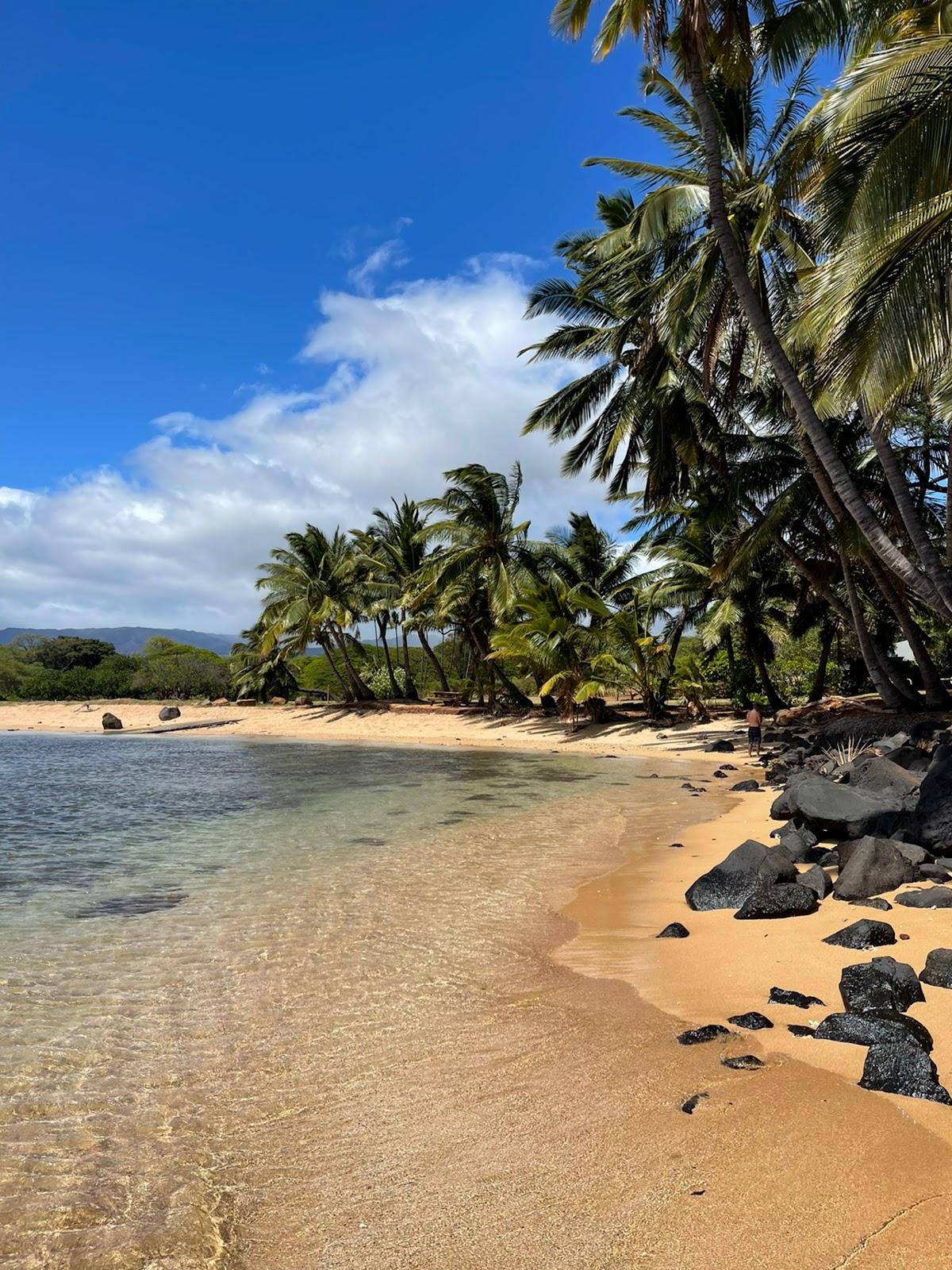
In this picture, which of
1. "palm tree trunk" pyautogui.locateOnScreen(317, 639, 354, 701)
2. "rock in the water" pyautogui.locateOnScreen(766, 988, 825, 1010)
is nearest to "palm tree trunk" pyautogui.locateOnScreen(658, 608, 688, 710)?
"palm tree trunk" pyautogui.locateOnScreen(317, 639, 354, 701)

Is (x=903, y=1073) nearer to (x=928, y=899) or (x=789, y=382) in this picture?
(x=928, y=899)

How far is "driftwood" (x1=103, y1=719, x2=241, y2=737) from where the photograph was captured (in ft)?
124

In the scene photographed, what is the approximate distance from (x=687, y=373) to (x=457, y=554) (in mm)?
12317

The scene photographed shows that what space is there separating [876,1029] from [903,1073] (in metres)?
0.43

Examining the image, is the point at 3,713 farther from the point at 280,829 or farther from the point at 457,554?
the point at 280,829

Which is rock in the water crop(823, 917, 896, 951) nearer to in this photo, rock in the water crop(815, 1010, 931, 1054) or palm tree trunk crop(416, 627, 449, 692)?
rock in the water crop(815, 1010, 931, 1054)

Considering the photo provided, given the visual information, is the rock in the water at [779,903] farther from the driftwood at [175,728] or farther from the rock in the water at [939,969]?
the driftwood at [175,728]

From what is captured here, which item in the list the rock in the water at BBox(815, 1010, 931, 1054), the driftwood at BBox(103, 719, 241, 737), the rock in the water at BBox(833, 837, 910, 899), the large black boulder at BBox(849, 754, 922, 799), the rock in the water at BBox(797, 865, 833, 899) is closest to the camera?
the rock in the water at BBox(815, 1010, 931, 1054)

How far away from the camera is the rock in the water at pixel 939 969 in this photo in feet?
14.3

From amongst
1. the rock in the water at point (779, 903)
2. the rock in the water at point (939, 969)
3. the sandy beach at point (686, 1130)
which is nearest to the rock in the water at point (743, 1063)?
the sandy beach at point (686, 1130)

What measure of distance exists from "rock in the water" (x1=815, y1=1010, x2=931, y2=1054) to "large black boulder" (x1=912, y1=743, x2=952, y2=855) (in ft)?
12.2

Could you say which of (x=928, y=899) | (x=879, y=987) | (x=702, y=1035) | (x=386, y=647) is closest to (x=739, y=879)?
(x=928, y=899)

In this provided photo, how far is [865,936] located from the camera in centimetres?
520

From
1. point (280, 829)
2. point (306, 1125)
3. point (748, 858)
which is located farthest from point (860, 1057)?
point (280, 829)
